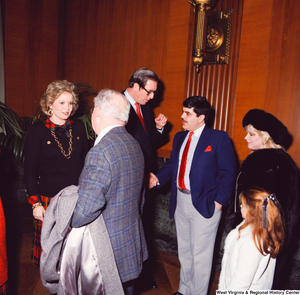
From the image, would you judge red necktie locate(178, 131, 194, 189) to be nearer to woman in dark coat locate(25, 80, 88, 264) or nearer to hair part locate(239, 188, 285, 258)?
hair part locate(239, 188, 285, 258)

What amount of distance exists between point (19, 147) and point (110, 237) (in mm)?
1950

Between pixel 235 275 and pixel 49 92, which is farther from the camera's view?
pixel 49 92

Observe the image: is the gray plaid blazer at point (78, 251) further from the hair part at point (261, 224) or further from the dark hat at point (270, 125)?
the dark hat at point (270, 125)

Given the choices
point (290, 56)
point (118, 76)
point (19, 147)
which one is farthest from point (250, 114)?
point (19, 147)

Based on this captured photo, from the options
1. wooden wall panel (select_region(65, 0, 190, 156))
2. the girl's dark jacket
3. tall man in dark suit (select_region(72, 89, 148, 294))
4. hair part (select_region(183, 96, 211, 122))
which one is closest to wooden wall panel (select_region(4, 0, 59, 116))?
wooden wall panel (select_region(65, 0, 190, 156))

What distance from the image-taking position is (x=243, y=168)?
76.0 inches

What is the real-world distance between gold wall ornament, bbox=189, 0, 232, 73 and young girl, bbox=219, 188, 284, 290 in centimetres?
154

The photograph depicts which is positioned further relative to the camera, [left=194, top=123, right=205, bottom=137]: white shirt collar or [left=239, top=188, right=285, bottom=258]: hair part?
[left=194, top=123, right=205, bottom=137]: white shirt collar

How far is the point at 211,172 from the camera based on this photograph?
2143 mm

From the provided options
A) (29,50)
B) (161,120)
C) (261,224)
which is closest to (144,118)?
(161,120)

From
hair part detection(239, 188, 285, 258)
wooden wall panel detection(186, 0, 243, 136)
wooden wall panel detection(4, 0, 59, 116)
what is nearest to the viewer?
hair part detection(239, 188, 285, 258)

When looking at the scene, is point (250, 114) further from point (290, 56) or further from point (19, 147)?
point (19, 147)

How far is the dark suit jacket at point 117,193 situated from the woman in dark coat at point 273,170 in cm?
85

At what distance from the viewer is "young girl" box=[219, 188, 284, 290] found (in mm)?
1452
